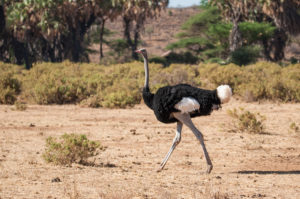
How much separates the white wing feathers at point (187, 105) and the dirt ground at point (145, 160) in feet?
2.98

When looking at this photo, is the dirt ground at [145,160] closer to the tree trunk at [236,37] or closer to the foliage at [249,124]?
the foliage at [249,124]

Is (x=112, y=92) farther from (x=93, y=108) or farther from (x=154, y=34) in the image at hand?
(x=154, y=34)

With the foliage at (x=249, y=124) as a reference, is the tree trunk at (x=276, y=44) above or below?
below

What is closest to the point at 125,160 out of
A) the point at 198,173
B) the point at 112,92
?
the point at 198,173

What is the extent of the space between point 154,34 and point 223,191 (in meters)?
78.9

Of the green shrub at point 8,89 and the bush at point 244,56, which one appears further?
the bush at point 244,56

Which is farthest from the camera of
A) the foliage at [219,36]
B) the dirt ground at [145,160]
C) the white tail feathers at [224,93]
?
the foliage at [219,36]

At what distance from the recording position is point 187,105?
7.64 meters

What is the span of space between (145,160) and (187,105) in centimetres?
190

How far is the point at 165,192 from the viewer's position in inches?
251

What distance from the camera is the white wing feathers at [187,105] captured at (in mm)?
7648

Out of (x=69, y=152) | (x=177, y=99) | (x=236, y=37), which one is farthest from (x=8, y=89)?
(x=236, y=37)

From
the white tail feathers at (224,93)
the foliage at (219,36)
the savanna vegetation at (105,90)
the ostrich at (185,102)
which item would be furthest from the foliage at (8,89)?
the foliage at (219,36)

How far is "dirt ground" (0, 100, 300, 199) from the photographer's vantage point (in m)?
6.55
